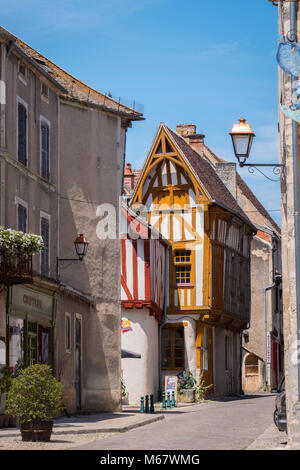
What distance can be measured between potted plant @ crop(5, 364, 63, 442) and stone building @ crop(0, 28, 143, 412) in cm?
489

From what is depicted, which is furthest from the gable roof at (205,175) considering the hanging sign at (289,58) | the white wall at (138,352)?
the hanging sign at (289,58)

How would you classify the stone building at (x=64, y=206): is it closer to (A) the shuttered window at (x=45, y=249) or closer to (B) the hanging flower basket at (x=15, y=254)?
(A) the shuttered window at (x=45, y=249)

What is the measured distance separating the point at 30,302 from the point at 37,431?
6879mm

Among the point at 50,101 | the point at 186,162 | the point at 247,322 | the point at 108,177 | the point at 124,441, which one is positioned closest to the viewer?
the point at 124,441

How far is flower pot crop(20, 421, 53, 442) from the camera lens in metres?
16.2

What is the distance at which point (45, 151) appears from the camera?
82.8 feet

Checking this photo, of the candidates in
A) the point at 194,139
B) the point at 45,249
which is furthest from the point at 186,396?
the point at 194,139

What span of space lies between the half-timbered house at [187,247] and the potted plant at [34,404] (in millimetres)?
22229

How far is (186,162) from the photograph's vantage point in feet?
128

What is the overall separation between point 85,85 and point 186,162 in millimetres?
10829

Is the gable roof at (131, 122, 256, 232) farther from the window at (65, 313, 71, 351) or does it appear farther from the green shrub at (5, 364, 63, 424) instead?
the green shrub at (5, 364, 63, 424)

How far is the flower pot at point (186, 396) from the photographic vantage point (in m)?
36.4
